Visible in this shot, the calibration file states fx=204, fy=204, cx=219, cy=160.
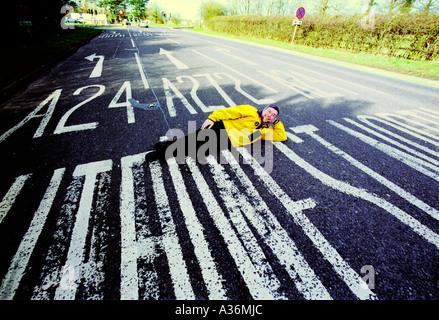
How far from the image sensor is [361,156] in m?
3.79

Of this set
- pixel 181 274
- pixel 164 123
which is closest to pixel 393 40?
pixel 164 123

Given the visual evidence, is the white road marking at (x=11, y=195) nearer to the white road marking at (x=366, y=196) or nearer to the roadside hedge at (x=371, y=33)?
the white road marking at (x=366, y=196)

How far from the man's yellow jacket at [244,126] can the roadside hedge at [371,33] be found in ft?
46.6

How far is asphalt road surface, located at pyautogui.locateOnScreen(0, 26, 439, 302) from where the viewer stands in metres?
1.90

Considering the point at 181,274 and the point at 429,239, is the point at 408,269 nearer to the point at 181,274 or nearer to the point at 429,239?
the point at 429,239

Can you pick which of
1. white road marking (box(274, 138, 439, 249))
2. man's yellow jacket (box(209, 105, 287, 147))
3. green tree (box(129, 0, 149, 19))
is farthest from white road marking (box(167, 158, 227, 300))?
green tree (box(129, 0, 149, 19))

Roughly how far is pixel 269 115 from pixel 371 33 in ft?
52.7

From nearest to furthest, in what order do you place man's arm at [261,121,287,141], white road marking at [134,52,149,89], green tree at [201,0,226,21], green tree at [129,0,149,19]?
man's arm at [261,121,287,141] → white road marking at [134,52,149,89] → green tree at [201,0,226,21] → green tree at [129,0,149,19]

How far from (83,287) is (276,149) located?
11.1ft

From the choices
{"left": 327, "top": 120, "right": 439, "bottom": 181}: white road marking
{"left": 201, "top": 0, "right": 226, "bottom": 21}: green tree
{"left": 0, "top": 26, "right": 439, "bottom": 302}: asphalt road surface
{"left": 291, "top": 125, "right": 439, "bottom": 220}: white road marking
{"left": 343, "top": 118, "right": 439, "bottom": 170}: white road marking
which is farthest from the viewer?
{"left": 201, "top": 0, "right": 226, "bottom": 21}: green tree

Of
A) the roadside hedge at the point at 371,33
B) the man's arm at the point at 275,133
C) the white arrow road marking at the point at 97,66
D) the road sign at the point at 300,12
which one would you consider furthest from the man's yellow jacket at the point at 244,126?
the road sign at the point at 300,12

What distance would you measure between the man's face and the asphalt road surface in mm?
565

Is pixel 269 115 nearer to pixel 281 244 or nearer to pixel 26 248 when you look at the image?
pixel 281 244

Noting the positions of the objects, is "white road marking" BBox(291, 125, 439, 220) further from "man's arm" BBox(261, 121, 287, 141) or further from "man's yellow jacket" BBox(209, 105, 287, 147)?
"man's yellow jacket" BBox(209, 105, 287, 147)
